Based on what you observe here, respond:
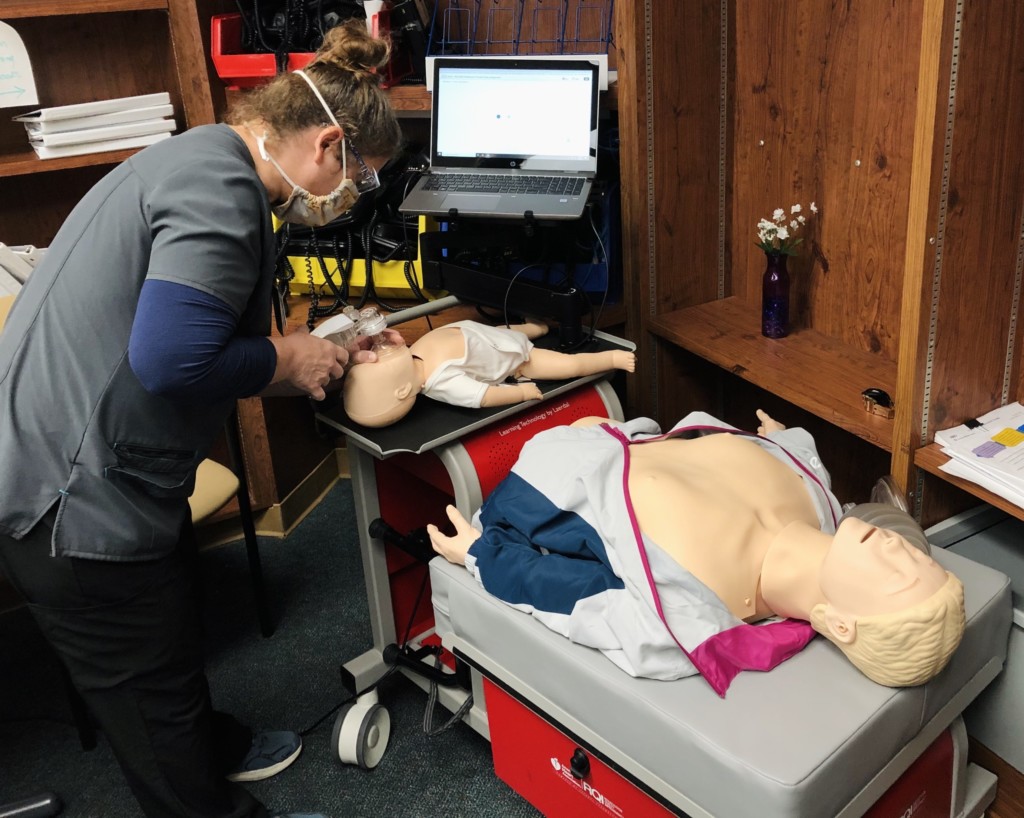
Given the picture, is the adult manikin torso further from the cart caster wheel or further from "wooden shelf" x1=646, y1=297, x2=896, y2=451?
the cart caster wheel

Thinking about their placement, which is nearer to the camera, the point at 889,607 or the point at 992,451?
the point at 889,607

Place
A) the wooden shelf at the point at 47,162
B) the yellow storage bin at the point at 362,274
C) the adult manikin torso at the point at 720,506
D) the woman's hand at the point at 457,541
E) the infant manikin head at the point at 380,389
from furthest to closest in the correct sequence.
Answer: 1. the yellow storage bin at the point at 362,274
2. the wooden shelf at the point at 47,162
3. the infant manikin head at the point at 380,389
4. the woman's hand at the point at 457,541
5. the adult manikin torso at the point at 720,506

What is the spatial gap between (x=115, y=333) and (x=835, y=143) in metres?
1.58

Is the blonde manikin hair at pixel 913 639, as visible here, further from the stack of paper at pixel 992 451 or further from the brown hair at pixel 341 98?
the brown hair at pixel 341 98

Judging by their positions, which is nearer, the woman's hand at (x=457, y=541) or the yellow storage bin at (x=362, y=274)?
the woman's hand at (x=457, y=541)

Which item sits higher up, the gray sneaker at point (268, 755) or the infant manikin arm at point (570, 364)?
the infant manikin arm at point (570, 364)

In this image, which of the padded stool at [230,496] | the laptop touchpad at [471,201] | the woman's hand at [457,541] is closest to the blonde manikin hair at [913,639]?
the woman's hand at [457,541]

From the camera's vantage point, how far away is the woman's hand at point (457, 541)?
1676mm

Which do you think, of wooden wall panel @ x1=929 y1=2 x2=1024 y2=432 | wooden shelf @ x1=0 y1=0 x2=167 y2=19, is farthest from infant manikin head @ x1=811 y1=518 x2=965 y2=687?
wooden shelf @ x1=0 y1=0 x2=167 y2=19

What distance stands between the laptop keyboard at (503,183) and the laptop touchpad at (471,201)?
0.07ft

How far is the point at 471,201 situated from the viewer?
7.15ft

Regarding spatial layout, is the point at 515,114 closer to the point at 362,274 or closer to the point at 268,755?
the point at 362,274

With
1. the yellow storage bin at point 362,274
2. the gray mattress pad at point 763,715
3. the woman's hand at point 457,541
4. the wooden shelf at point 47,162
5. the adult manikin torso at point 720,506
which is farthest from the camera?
the yellow storage bin at point 362,274

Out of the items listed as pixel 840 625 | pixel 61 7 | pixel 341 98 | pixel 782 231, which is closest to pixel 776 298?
pixel 782 231
